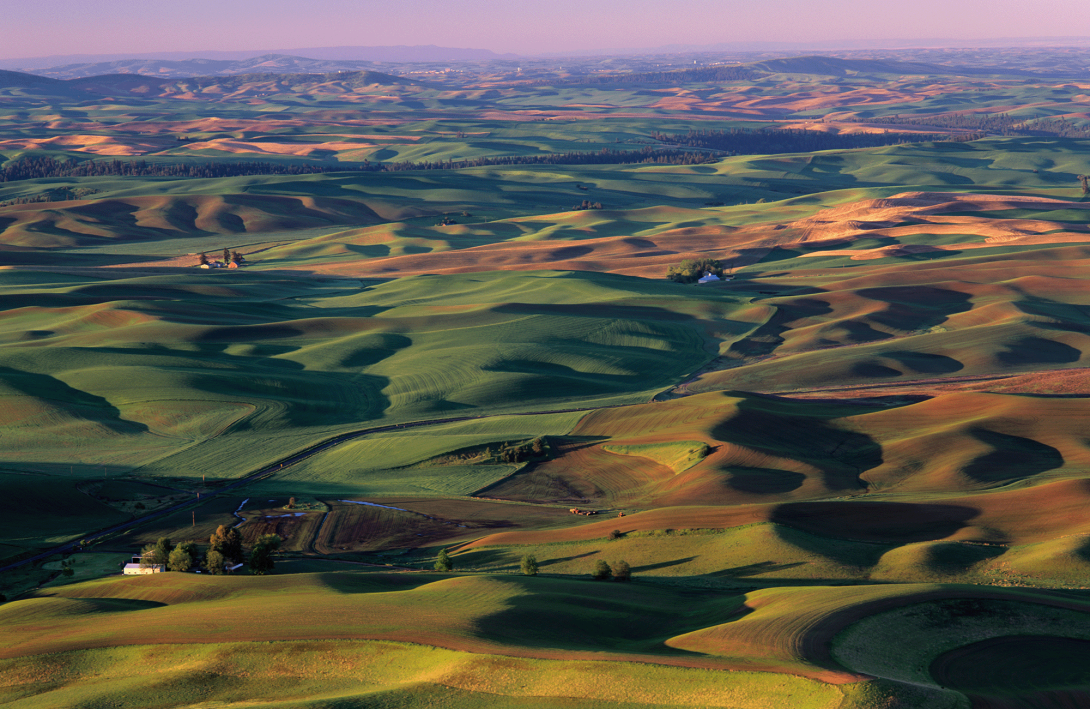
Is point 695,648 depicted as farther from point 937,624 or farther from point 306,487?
point 306,487

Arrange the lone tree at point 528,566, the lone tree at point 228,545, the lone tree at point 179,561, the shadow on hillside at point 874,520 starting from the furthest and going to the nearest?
the shadow on hillside at point 874,520, the lone tree at point 228,545, the lone tree at point 179,561, the lone tree at point 528,566

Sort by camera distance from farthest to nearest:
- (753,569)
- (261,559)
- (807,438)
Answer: (807,438) → (261,559) → (753,569)

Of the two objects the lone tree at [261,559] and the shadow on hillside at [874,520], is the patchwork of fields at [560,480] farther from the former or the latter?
the lone tree at [261,559]

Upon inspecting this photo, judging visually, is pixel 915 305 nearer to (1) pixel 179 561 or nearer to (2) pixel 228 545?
(2) pixel 228 545

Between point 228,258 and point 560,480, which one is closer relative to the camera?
point 560,480

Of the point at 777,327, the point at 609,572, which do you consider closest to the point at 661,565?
the point at 609,572

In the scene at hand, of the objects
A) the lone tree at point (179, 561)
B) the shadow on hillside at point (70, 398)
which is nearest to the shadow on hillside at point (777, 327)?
the shadow on hillside at point (70, 398)
